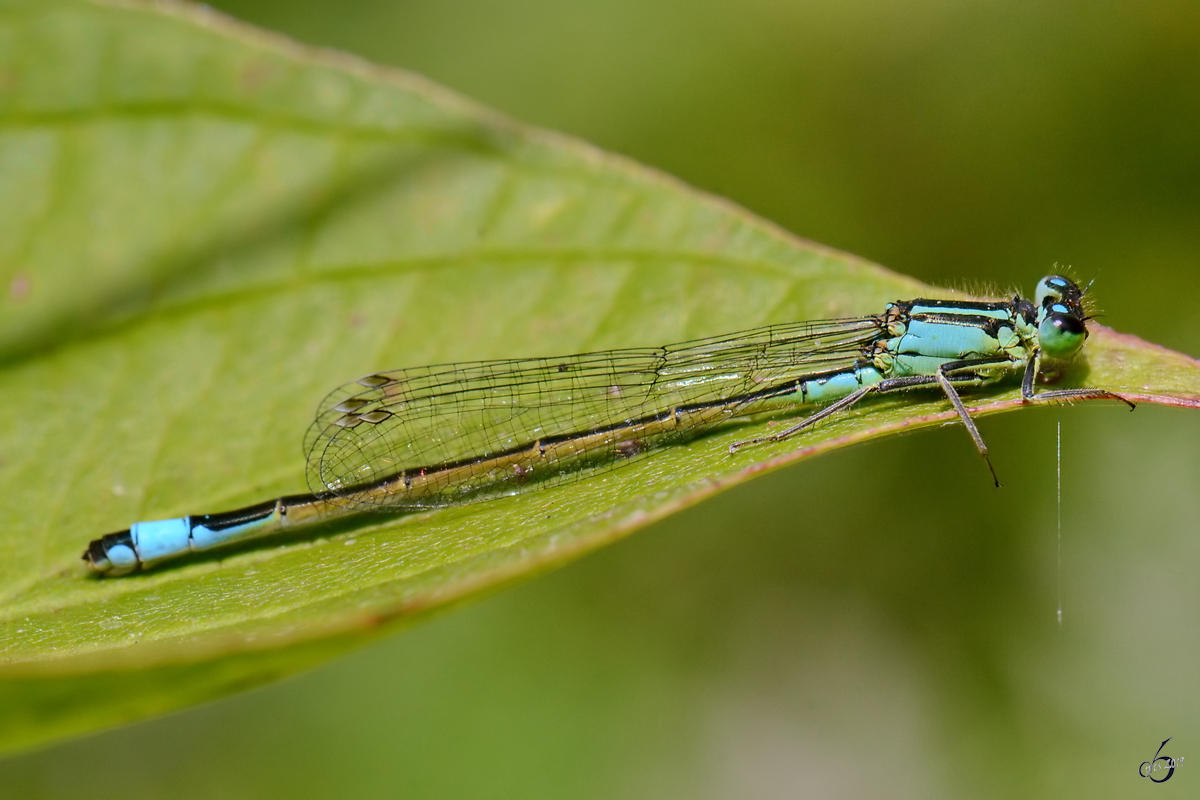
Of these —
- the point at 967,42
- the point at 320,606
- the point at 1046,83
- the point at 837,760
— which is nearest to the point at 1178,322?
the point at 1046,83

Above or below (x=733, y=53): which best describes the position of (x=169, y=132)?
below

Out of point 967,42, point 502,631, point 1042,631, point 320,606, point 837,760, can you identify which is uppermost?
point 967,42

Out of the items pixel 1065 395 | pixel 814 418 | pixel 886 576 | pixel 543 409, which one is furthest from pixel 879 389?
pixel 886 576

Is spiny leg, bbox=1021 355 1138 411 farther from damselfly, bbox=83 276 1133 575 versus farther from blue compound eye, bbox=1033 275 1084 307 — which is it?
blue compound eye, bbox=1033 275 1084 307

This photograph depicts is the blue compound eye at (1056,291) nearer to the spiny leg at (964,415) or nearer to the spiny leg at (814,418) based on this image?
the spiny leg at (964,415)

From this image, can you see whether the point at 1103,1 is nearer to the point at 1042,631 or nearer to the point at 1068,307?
the point at 1068,307

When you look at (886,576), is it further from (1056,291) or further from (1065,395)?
(1065,395)
